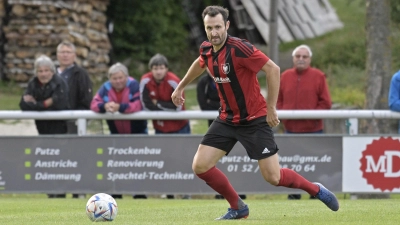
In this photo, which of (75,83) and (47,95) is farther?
A: (75,83)

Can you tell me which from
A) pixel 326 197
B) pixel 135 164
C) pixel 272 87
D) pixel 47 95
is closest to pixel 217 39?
pixel 272 87

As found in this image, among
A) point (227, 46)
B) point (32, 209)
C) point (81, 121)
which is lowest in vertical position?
point (32, 209)

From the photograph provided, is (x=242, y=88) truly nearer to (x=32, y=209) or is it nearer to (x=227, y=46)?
(x=227, y=46)

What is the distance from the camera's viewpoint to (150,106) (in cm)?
1408

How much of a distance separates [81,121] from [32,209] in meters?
2.50

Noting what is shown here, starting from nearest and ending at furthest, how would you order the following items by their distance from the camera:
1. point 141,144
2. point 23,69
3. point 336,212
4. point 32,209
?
1. point 336,212
2. point 32,209
3. point 141,144
4. point 23,69

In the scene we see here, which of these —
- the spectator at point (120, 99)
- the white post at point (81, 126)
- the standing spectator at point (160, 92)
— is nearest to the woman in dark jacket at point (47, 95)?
the white post at point (81, 126)

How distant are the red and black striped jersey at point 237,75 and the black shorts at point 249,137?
0.24ft

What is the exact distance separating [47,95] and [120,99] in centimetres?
107

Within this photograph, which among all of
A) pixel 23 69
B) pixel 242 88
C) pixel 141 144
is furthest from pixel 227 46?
pixel 23 69

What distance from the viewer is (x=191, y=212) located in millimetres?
10742

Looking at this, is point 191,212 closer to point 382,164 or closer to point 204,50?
point 204,50

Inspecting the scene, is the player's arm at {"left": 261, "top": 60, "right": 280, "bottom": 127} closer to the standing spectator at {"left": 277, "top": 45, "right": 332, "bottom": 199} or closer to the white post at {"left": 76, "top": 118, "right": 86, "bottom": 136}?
the standing spectator at {"left": 277, "top": 45, "right": 332, "bottom": 199}

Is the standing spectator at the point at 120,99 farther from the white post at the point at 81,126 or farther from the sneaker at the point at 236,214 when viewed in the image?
the sneaker at the point at 236,214
